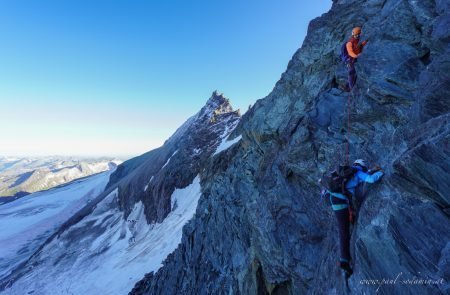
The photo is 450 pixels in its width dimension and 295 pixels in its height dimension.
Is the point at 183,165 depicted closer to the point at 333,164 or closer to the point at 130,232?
the point at 130,232

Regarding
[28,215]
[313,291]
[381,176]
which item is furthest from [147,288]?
[28,215]

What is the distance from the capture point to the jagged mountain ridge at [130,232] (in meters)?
32.6

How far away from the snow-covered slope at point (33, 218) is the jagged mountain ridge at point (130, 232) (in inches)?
615

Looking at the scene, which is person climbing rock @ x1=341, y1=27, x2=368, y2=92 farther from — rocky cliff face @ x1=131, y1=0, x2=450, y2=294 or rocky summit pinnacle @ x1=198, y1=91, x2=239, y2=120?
rocky summit pinnacle @ x1=198, y1=91, x2=239, y2=120

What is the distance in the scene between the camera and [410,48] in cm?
926

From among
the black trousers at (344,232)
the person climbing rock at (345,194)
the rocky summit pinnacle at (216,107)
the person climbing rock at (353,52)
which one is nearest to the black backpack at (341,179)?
the person climbing rock at (345,194)

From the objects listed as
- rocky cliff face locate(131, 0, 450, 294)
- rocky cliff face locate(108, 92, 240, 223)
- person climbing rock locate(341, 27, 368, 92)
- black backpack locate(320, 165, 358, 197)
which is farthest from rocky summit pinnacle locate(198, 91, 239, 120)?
black backpack locate(320, 165, 358, 197)

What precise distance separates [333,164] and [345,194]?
11.3 feet

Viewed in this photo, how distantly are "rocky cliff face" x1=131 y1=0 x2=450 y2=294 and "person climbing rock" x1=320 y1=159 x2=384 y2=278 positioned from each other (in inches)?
11.8

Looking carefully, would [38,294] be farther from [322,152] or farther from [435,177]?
[435,177]

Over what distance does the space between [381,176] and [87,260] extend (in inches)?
1907

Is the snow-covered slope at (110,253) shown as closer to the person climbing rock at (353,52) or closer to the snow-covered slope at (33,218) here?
the snow-covered slope at (33,218)

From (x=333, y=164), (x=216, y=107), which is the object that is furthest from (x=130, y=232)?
(x=333, y=164)

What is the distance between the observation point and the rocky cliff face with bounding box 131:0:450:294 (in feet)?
19.2
